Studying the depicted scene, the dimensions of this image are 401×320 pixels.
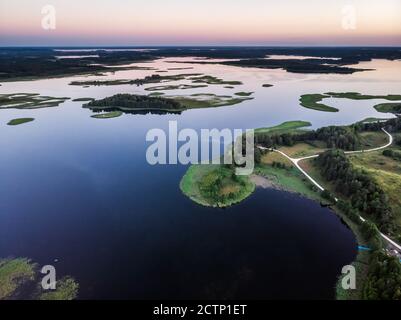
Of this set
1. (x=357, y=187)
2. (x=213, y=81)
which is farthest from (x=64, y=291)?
(x=213, y=81)

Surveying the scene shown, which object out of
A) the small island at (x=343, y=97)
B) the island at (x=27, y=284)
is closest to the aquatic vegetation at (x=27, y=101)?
the island at (x=27, y=284)

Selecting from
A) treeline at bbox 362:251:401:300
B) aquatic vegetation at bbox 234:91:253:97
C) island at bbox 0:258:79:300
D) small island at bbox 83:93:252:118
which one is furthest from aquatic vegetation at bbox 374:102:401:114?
island at bbox 0:258:79:300

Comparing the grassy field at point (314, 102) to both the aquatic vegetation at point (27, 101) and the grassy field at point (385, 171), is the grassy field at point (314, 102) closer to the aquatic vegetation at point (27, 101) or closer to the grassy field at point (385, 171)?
the grassy field at point (385, 171)

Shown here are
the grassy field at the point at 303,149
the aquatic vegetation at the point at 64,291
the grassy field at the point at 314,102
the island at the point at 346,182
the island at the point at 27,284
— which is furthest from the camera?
the grassy field at the point at 314,102

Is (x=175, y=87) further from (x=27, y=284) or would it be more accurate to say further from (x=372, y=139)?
(x=27, y=284)

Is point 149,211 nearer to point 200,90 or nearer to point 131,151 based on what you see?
point 131,151
